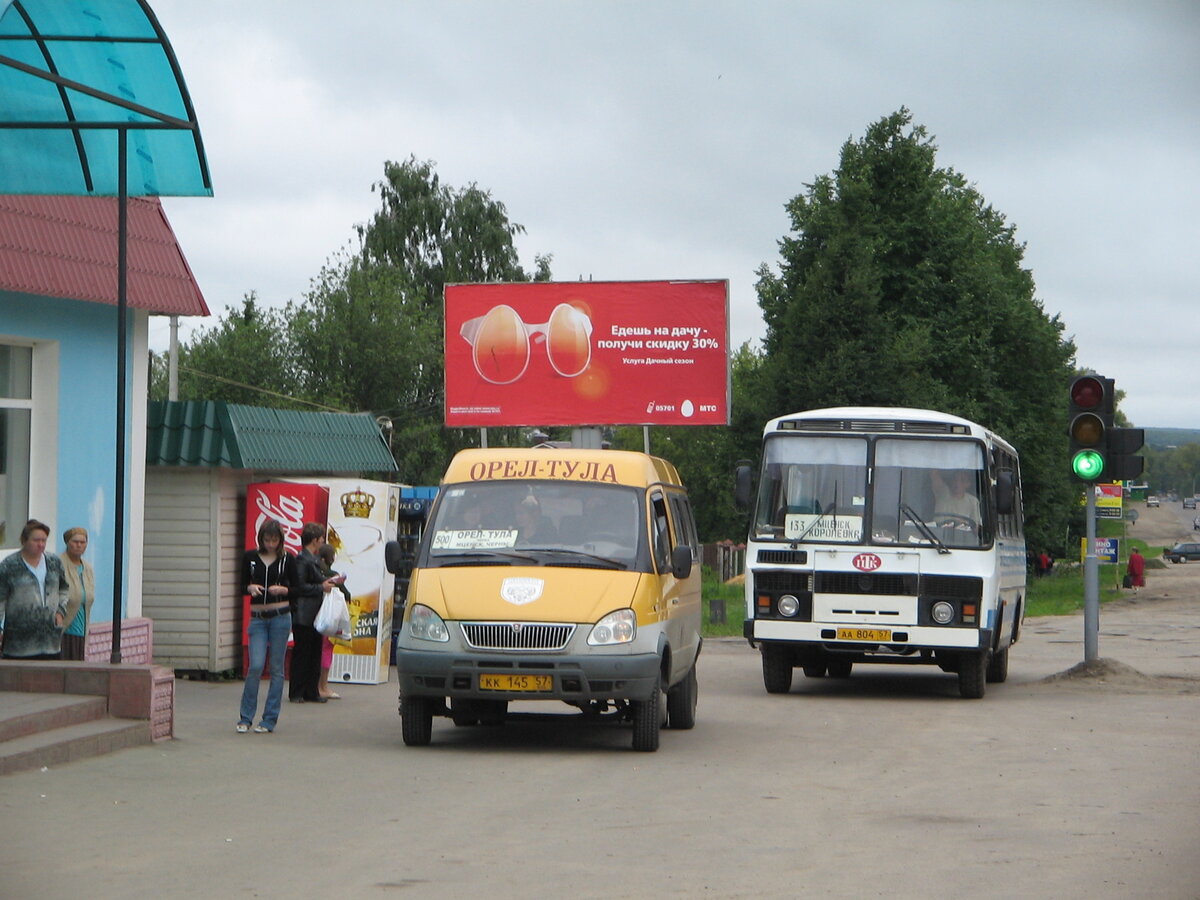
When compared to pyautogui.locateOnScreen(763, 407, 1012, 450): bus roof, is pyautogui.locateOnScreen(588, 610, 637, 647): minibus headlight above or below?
below

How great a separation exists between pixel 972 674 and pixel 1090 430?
11.4 ft

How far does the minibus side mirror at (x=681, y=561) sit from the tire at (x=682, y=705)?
1.10 metres

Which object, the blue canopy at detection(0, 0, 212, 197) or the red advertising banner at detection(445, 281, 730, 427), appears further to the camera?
the red advertising banner at detection(445, 281, 730, 427)

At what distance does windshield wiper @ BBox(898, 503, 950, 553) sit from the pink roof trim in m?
7.77

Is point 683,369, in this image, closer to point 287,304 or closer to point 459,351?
point 459,351

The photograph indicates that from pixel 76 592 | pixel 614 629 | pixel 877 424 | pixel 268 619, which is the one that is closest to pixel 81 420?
pixel 76 592

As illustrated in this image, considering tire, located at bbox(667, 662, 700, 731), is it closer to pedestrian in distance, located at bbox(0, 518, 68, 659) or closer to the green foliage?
pedestrian in distance, located at bbox(0, 518, 68, 659)

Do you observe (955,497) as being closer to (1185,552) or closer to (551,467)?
(551,467)

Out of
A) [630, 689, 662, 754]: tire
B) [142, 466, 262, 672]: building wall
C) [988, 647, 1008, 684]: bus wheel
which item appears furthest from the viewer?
[988, 647, 1008, 684]: bus wheel

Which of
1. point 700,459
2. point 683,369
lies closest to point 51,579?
point 683,369

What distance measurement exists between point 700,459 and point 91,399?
6760 centimetres

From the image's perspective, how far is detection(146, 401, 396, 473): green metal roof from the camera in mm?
18781

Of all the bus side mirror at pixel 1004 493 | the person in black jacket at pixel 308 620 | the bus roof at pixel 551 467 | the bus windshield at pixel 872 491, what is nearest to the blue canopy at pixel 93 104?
the bus roof at pixel 551 467

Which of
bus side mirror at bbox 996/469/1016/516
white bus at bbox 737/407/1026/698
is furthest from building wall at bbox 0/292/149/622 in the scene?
bus side mirror at bbox 996/469/1016/516
